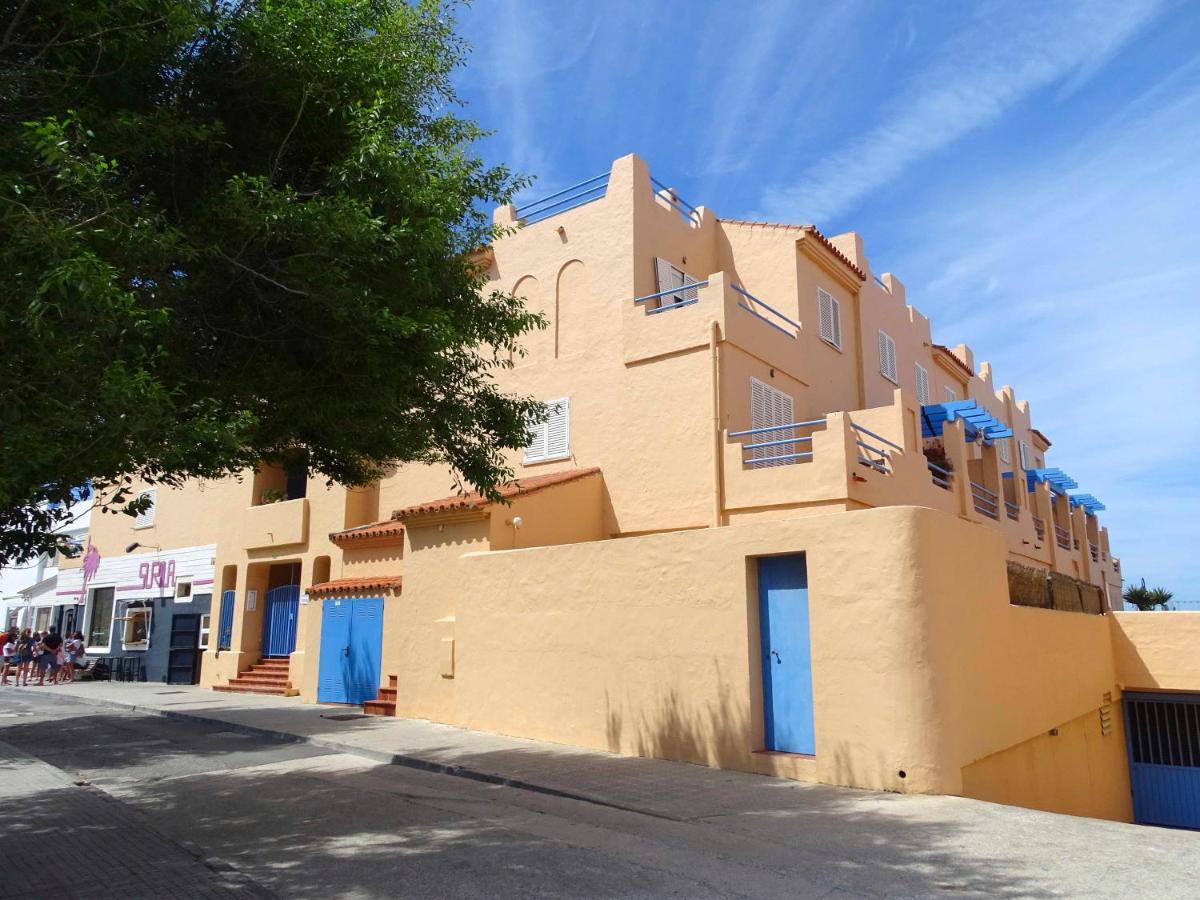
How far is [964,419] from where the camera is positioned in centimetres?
2061

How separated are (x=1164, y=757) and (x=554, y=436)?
1327 cm

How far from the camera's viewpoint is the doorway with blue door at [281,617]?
2159 cm

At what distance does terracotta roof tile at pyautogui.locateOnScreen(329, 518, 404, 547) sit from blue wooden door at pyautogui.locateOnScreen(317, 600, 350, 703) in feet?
4.14

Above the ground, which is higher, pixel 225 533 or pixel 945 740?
pixel 225 533

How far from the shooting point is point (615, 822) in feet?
25.9

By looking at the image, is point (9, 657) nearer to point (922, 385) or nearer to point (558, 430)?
point (558, 430)

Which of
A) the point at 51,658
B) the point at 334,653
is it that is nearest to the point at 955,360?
the point at 334,653

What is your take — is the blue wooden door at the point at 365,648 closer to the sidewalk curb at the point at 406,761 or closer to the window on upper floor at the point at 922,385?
the sidewalk curb at the point at 406,761

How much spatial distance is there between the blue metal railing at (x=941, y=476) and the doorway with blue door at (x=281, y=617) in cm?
1494

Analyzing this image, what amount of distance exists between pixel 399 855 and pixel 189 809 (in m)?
3.07

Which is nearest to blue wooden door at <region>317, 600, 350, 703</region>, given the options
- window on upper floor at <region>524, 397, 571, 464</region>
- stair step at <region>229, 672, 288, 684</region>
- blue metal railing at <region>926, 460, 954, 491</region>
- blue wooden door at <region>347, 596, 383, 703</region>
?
blue wooden door at <region>347, 596, 383, 703</region>

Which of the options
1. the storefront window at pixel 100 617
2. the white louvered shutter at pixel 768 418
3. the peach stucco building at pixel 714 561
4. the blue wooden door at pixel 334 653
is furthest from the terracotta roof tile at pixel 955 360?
the storefront window at pixel 100 617

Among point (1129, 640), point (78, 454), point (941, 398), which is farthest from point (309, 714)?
point (941, 398)

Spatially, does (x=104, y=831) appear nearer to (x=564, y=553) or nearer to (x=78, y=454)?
(x=78, y=454)
